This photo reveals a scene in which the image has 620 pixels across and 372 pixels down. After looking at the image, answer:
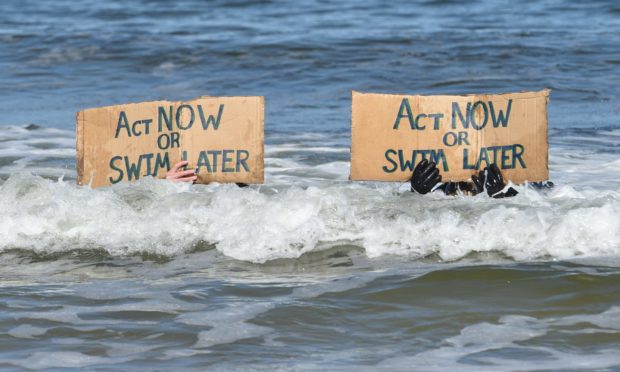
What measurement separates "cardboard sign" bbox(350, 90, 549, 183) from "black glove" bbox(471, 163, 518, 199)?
1.9 inches

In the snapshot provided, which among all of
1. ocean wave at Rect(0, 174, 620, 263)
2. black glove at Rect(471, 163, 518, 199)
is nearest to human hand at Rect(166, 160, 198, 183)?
ocean wave at Rect(0, 174, 620, 263)

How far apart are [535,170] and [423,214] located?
74 centimetres

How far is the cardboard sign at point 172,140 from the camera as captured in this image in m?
7.80

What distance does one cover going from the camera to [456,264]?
7262 millimetres

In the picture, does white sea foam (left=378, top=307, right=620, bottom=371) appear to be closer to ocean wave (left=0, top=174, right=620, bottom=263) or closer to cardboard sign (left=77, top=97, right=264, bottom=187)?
ocean wave (left=0, top=174, right=620, bottom=263)

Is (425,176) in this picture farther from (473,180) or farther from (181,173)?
(181,173)

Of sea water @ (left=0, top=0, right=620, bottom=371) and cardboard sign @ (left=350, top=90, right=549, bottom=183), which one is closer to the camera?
sea water @ (left=0, top=0, right=620, bottom=371)

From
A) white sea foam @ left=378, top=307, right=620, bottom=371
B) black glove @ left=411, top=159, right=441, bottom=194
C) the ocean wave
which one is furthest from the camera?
black glove @ left=411, top=159, right=441, bottom=194

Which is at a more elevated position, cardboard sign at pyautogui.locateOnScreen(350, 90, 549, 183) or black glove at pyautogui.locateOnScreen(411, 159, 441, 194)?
cardboard sign at pyautogui.locateOnScreen(350, 90, 549, 183)

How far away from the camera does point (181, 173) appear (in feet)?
25.9

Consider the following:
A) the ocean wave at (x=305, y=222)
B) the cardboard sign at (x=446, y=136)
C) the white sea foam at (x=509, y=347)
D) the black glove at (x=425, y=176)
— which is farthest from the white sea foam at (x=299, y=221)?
the white sea foam at (x=509, y=347)

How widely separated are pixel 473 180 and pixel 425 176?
317 mm

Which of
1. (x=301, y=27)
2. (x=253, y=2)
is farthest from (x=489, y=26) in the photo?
(x=253, y=2)

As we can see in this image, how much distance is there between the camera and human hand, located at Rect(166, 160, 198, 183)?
311 inches
